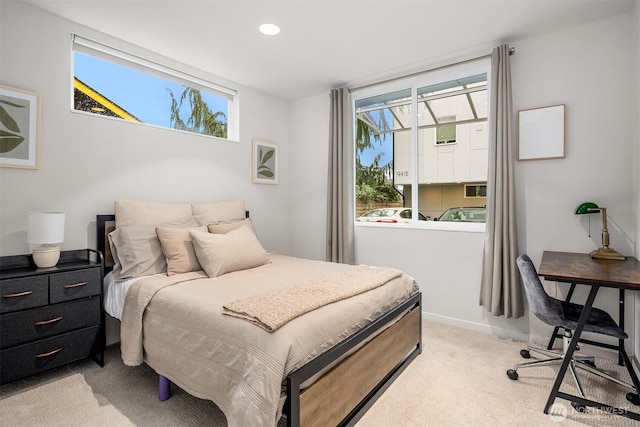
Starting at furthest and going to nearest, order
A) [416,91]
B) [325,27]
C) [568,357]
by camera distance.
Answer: [416,91], [325,27], [568,357]

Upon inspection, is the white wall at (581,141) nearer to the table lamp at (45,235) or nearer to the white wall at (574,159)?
the white wall at (574,159)

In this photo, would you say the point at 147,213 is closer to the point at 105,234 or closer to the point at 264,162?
the point at 105,234

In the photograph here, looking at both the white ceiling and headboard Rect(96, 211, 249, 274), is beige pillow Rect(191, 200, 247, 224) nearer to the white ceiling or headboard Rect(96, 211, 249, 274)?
headboard Rect(96, 211, 249, 274)

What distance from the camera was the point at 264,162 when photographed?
4.17m

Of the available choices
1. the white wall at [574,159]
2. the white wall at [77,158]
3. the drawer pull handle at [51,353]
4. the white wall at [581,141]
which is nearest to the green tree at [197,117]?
the white wall at [77,158]

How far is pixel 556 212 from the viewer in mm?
2756

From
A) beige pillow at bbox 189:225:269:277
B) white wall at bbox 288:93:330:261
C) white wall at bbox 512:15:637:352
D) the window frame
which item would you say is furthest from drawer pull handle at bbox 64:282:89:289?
white wall at bbox 512:15:637:352

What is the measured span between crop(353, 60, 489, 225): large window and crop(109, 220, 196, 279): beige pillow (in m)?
2.35

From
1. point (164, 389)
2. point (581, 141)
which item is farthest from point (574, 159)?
point (164, 389)

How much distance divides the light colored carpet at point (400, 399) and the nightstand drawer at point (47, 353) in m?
0.16

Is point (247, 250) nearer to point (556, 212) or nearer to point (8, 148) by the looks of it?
point (8, 148)

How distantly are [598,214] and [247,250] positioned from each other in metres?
2.85

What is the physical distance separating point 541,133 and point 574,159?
33 centimetres

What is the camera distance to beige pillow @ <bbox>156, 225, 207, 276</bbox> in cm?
253
